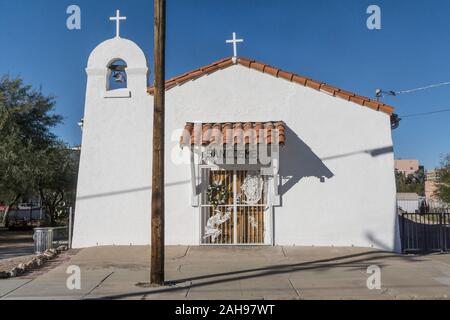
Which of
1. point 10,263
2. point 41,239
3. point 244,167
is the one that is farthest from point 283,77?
point 10,263

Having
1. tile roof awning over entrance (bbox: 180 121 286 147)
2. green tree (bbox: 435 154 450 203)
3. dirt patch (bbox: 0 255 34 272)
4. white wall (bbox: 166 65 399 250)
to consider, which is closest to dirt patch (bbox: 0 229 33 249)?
dirt patch (bbox: 0 255 34 272)

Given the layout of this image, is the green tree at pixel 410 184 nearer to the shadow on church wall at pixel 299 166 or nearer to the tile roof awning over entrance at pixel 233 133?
the shadow on church wall at pixel 299 166

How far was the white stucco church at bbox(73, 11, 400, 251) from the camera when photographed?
14.5 meters

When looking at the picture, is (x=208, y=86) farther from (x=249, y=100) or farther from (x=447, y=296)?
(x=447, y=296)

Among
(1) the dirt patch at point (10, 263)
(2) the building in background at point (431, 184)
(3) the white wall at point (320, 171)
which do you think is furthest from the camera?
(2) the building in background at point (431, 184)

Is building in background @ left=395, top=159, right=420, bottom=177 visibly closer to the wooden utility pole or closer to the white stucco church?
the white stucco church

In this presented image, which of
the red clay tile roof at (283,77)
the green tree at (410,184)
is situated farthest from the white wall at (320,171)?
the green tree at (410,184)

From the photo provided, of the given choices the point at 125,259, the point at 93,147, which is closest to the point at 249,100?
the point at 93,147

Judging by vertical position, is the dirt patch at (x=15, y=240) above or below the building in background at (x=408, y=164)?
below

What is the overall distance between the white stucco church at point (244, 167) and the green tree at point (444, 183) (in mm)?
19918

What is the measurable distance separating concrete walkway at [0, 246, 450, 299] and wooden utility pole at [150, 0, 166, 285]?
48 centimetres

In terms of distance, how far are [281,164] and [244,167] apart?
101 cm

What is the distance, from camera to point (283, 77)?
14.9 meters

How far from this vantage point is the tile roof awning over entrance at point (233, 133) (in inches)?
535
